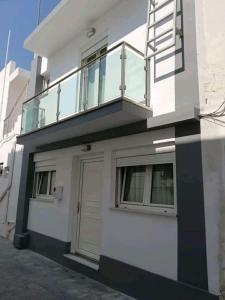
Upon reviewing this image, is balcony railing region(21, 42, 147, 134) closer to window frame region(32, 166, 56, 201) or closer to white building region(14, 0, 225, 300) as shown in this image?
white building region(14, 0, 225, 300)

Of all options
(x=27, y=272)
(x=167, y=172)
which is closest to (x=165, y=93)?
(x=167, y=172)

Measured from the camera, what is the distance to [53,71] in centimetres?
937

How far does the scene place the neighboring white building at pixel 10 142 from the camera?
10703mm

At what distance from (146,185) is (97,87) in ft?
8.22

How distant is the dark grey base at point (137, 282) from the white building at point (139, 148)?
19 millimetres

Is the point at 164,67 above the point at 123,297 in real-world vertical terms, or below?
above

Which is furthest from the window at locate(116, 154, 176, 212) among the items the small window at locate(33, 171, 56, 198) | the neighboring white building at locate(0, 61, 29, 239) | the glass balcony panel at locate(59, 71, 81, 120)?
the neighboring white building at locate(0, 61, 29, 239)

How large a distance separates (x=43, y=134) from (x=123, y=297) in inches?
179

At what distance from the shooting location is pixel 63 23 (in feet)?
26.8

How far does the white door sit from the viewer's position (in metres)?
6.56

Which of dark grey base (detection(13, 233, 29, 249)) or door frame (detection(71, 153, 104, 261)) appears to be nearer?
door frame (detection(71, 153, 104, 261))

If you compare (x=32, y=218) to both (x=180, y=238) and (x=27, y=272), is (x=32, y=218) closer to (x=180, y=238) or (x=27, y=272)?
(x=27, y=272)

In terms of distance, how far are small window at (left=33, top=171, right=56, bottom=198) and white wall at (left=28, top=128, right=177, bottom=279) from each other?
0.72 m

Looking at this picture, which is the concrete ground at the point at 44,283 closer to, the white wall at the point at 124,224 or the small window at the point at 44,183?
the white wall at the point at 124,224
